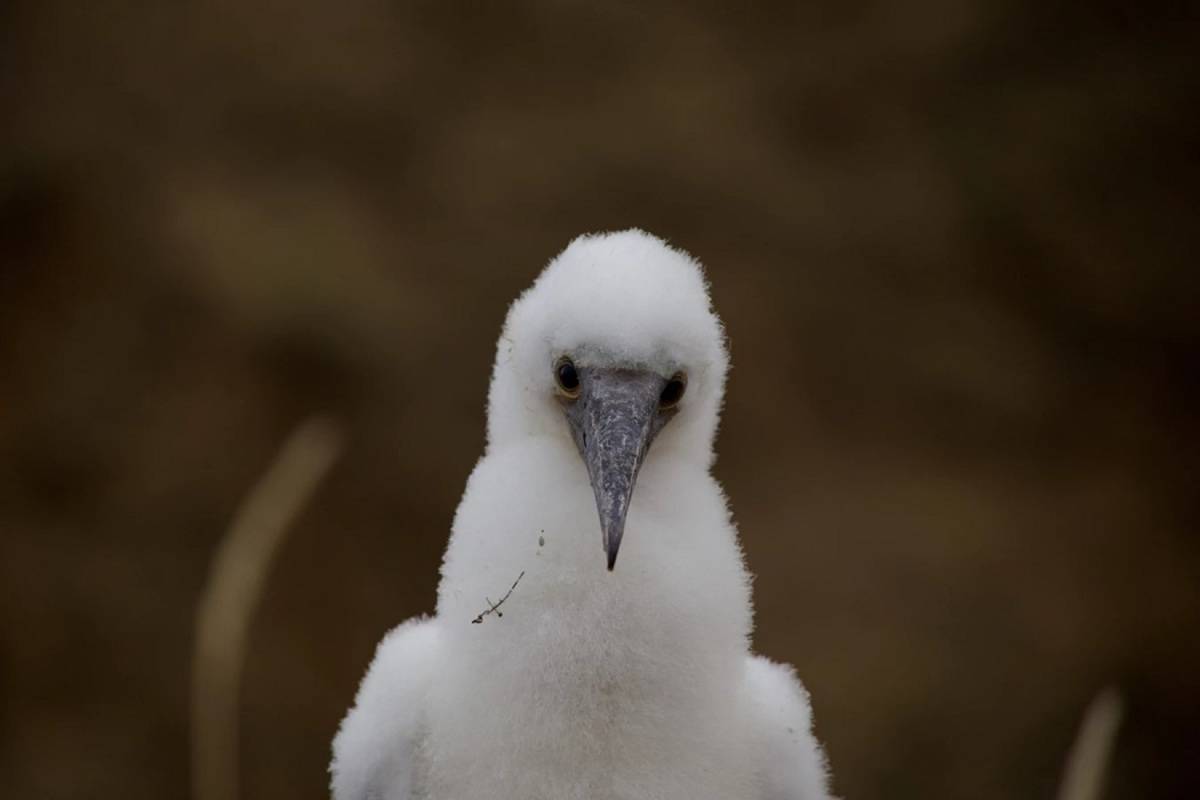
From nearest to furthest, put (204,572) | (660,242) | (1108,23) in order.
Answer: (660,242)
(204,572)
(1108,23)

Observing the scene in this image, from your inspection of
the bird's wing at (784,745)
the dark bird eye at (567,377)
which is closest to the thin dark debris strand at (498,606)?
the dark bird eye at (567,377)

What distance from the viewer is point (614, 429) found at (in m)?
2.35

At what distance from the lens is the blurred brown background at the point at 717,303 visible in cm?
593

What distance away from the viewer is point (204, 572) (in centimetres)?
592

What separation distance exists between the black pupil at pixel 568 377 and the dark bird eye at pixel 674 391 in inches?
5.4

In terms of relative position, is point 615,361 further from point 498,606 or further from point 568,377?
point 498,606

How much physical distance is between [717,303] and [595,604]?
4.04m

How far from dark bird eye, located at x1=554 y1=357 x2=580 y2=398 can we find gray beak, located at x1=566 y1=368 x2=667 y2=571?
0.02 meters

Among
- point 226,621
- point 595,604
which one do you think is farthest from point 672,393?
point 226,621

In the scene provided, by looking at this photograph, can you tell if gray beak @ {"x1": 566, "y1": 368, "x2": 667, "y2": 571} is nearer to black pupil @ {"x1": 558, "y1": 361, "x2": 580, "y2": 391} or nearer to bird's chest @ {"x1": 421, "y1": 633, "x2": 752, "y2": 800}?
black pupil @ {"x1": 558, "y1": 361, "x2": 580, "y2": 391}

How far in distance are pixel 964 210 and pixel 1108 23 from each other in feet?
3.02

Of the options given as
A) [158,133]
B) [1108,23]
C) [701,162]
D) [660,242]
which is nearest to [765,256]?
[701,162]

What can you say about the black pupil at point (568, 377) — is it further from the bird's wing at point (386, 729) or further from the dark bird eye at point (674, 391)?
the bird's wing at point (386, 729)

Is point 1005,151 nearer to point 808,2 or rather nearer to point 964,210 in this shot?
point 964,210
